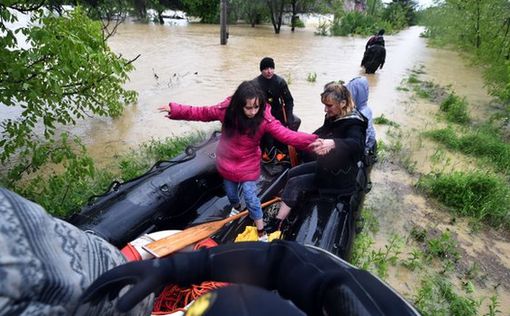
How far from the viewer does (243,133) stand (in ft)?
9.95

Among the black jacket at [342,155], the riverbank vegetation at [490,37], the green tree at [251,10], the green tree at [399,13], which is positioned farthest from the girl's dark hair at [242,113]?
the green tree at [399,13]

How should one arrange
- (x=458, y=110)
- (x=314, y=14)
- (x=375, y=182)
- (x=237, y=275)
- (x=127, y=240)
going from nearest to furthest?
(x=237, y=275), (x=127, y=240), (x=375, y=182), (x=458, y=110), (x=314, y=14)

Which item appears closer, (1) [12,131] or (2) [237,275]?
(2) [237,275]

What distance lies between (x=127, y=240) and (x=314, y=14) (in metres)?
28.7

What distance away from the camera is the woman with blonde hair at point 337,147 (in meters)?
2.79

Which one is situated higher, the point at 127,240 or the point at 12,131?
the point at 12,131

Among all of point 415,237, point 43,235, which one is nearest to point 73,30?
point 43,235

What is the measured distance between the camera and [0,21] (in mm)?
2963

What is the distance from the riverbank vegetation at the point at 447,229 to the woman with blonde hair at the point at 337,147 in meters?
0.98

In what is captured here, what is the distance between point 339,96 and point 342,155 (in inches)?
17.8

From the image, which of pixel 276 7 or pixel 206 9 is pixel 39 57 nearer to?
pixel 276 7

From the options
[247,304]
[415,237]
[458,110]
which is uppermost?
[247,304]

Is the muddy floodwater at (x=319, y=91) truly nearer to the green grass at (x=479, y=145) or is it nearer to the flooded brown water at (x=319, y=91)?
the flooded brown water at (x=319, y=91)

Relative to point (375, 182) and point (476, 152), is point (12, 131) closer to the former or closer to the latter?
point (375, 182)
